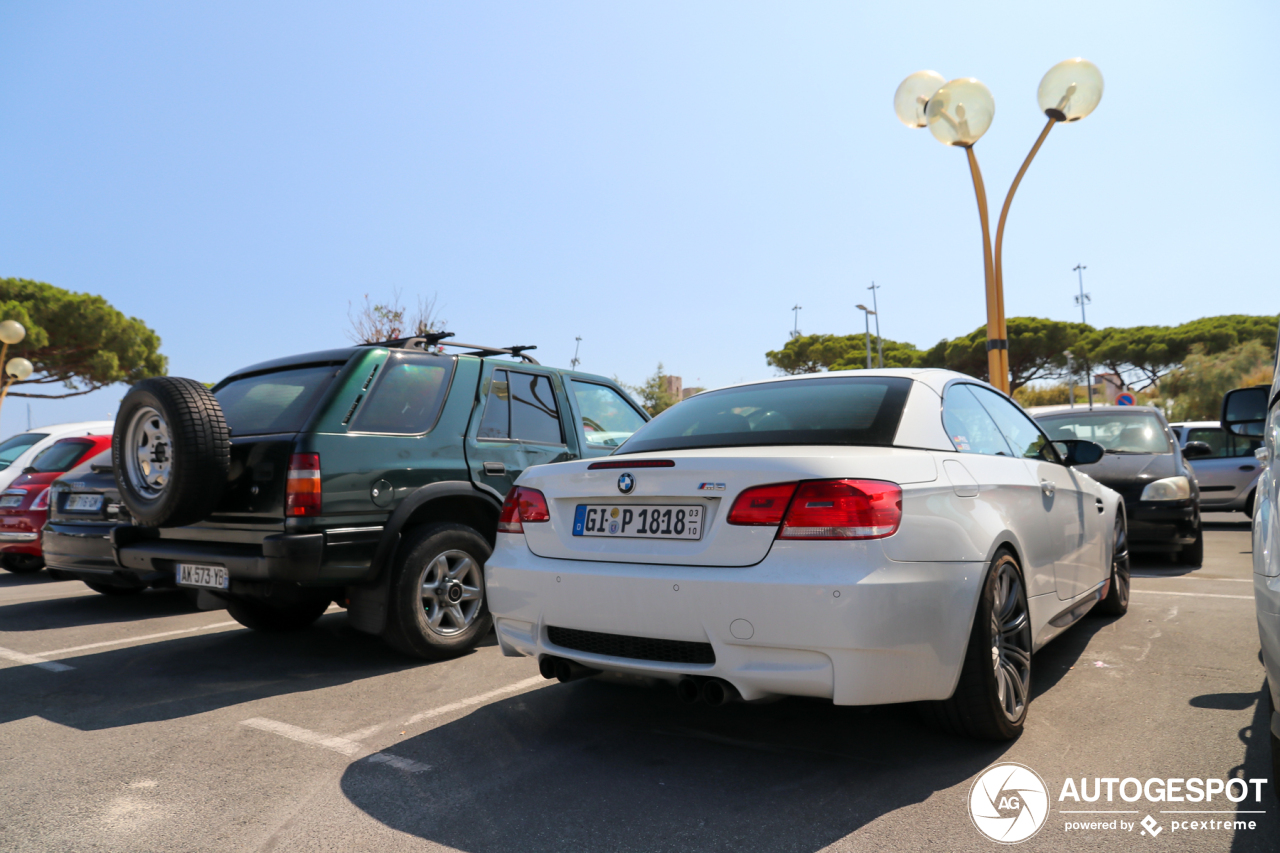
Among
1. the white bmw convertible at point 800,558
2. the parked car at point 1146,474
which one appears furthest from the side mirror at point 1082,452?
the parked car at point 1146,474

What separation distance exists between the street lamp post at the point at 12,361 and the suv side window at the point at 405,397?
21999 millimetres

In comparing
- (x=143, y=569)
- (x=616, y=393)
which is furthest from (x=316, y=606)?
(x=616, y=393)

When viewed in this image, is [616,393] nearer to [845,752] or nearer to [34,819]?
[845,752]

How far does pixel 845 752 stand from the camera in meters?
3.23

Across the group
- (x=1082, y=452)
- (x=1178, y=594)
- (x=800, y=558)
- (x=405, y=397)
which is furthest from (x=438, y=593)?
(x=1178, y=594)

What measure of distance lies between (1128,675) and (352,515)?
3.92m

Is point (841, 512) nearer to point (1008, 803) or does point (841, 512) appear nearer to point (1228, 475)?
point (1008, 803)

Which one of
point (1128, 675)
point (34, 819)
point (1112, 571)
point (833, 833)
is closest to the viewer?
point (833, 833)

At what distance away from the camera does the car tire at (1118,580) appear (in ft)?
18.0

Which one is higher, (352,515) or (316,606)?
(352,515)

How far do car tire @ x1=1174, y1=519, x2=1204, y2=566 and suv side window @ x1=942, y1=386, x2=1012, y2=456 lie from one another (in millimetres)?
5371

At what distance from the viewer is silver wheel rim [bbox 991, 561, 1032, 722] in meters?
3.22

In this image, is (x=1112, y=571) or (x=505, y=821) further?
(x=1112, y=571)

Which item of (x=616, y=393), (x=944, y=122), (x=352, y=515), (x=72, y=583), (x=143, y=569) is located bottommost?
(x=72, y=583)
